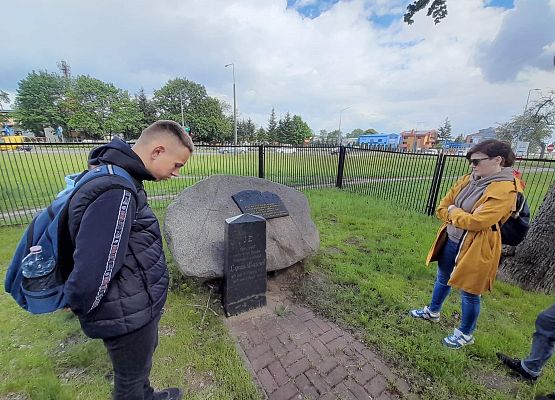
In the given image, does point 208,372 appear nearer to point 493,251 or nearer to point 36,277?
point 36,277

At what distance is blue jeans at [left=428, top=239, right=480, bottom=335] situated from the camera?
2535mm

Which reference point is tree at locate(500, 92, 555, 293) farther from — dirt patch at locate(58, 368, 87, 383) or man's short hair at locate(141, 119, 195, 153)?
dirt patch at locate(58, 368, 87, 383)

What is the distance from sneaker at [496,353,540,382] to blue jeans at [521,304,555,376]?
40 mm

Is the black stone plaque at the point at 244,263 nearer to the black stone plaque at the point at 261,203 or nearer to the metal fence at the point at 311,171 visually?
the black stone plaque at the point at 261,203

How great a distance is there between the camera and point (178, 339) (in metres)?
2.74

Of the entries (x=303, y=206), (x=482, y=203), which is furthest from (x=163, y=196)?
(x=482, y=203)

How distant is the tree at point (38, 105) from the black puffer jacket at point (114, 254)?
6585 cm

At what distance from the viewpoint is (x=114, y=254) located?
1234 mm

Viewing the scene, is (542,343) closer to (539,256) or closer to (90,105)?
(539,256)

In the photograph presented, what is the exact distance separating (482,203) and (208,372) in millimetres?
2785

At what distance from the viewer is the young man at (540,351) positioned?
211 centimetres

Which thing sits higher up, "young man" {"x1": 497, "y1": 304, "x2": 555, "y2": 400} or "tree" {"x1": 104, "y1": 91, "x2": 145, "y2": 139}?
"tree" {"x1": 104, "y1": 91, "x2": 145, "y2": 139}

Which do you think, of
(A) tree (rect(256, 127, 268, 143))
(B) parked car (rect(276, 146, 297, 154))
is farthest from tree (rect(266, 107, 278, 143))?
(B) parked car (rect(276, 146, 297, 154))

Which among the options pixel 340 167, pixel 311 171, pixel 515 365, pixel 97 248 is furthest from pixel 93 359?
pixel 340 167
